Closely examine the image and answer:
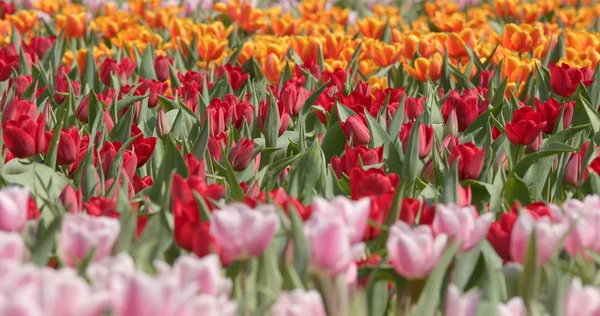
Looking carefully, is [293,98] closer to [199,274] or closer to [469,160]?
[469,160]

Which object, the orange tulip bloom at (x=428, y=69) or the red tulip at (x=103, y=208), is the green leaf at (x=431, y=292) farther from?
the orange tulip bloom at (x=428, y=69)

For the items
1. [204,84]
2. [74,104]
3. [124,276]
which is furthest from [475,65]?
[124,276]

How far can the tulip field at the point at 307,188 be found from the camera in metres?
1.43

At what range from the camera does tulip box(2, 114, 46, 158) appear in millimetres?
2270

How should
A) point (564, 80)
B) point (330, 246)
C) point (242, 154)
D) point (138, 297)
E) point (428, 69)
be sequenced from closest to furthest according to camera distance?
point (138, 297)
point (330, 246)
point (242, 154)
point (564, 80)
point (428, 69)

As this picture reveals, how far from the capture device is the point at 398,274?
5.28 ft

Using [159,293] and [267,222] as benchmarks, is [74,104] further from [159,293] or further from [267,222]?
[159,293]

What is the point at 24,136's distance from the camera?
2.27 meters

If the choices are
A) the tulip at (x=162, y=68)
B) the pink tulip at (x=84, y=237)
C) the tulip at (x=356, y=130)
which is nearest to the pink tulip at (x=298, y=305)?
the pink tulip at (x=84, y=237)

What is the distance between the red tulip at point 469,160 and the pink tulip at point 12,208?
1.07 meters

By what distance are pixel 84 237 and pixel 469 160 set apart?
1099 mm

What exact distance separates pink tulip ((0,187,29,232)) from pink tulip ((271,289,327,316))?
21.8 inches

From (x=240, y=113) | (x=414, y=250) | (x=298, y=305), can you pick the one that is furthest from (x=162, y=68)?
(x=298, y=305)

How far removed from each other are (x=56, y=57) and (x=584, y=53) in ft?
8.12
